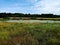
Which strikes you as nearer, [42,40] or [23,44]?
[23,44]

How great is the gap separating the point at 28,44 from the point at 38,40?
76.6 inches

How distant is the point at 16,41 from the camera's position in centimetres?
1764

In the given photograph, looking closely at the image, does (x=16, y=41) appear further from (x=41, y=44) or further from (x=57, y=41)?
(x=57, y=41)

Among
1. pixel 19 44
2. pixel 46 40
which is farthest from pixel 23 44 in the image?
pixel 46 40

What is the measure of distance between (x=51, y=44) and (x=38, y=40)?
5.84ft

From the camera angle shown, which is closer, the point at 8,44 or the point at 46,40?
the point at 8,44

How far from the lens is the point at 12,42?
17312 mm

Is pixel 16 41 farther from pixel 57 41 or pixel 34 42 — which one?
pixel 57 41

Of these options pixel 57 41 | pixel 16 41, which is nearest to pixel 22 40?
pixel 16 41

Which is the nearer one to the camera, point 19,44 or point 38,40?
point 19,44

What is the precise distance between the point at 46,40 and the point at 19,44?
2.98 meters

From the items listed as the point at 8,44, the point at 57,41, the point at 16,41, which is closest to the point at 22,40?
the point at 16,41

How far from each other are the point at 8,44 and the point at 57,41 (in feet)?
14.5

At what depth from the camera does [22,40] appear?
17.9m
